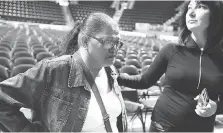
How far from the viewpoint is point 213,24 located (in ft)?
3.70

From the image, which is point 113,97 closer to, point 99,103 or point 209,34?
point 99,103

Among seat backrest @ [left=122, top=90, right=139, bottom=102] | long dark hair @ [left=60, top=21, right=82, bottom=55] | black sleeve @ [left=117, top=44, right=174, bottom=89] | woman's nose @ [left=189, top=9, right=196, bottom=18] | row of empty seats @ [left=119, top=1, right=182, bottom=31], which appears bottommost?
row of empty seats @ [left=119, top=1, right=182, bottom=31]

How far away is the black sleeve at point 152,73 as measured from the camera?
1195 mm

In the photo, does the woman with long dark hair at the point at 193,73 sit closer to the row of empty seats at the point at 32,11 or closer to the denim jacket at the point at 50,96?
the denim jacket at the point at 50,96

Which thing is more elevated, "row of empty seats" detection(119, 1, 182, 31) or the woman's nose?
the woman's nose

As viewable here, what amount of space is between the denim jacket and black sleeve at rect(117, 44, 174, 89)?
35cm

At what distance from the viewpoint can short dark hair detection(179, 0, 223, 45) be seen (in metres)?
1.10

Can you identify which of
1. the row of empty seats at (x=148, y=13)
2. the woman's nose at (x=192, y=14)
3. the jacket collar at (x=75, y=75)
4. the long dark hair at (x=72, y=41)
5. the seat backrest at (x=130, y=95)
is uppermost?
the woman's nose at (x=192, y=14)

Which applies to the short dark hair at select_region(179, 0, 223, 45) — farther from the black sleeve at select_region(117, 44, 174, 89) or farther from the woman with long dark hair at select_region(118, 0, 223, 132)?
the black sleeve at select_region(117, 44, 174, 89)

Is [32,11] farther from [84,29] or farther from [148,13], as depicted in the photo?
[84,29]

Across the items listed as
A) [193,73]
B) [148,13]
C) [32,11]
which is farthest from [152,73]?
[148,13]

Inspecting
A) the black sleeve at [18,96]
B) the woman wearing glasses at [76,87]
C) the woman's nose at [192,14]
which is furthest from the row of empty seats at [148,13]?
the black sleeve at [18,96]

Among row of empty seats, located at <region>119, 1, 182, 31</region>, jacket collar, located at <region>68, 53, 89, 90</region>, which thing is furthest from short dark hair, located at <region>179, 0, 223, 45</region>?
row of empty seats, located at <region>119, 1, 182, 31</region>

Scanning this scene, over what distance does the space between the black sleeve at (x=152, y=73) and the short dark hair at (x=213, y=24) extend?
0.11m
